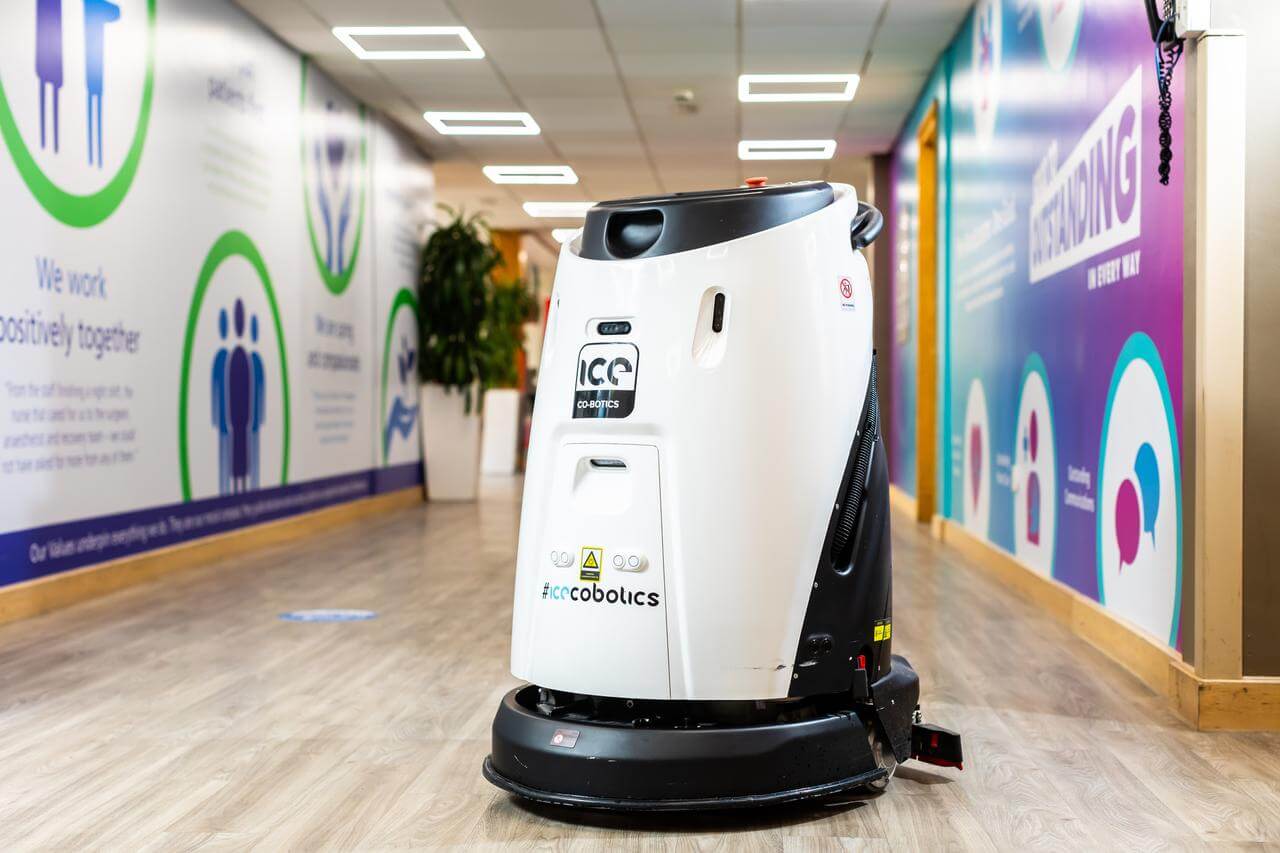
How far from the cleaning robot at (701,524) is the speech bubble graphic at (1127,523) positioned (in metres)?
1.33

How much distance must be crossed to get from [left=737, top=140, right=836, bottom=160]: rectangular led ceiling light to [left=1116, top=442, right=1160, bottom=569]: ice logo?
570 centimetres

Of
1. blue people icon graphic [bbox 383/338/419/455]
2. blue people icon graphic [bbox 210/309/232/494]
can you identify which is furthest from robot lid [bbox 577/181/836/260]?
blue people icon graphic [bbox 383/338/419/455]

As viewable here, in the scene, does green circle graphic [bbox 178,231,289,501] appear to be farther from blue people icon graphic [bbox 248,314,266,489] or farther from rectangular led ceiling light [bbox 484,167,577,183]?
rectangular led ceiling light [bbox 484,167,577,183]

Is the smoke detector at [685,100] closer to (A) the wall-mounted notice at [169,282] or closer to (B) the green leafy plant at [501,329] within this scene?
(A) the wall-mounted notice at [169,282]

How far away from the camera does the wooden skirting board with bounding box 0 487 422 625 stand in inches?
147

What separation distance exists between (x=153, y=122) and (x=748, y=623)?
3859 mm

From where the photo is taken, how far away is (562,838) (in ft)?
5.88

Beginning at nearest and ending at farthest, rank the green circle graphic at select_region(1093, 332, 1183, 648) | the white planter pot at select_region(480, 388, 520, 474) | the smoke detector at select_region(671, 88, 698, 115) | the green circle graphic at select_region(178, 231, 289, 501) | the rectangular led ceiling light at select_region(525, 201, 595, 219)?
the green circle graphic at select_region(1093, 332, 1183, 648) < the green circle graphic at select_region(178, 231, 289, 501) < the smoke detector at select_region(671, 88, 698, 115) < the rectangular led ceiling light at select_region(525, 201, 595, 219) < the white planter pot at select_region(480, 388, 520, 474)

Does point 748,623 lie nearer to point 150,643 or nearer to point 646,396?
point 646,396

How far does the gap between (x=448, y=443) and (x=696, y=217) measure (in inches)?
269

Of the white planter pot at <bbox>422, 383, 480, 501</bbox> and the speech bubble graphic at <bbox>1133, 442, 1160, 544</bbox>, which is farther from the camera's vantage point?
the white planter pot at <bbox>422, 383, 480, 501</bbox>

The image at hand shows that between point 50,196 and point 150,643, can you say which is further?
point 50,196

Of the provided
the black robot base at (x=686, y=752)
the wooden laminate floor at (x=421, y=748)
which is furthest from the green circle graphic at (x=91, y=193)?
the black robot base at (x=686, y=752)

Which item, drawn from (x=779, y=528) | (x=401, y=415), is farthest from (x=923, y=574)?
(x=401, y=415)
